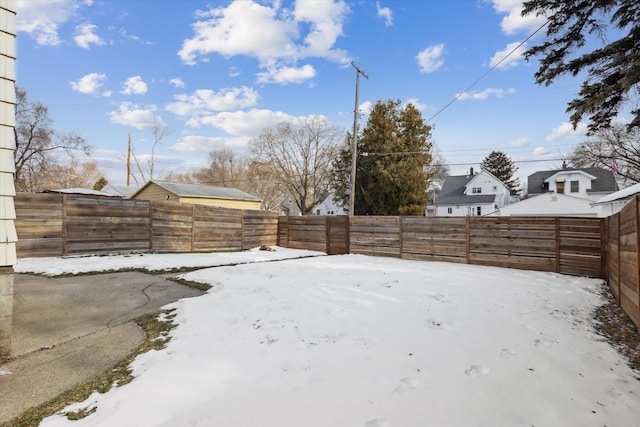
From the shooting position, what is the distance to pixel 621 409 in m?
2.00

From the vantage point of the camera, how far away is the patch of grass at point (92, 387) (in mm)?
1899

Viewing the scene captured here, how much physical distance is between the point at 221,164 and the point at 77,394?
39.9 m

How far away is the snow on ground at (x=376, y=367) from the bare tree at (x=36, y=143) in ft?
73.2

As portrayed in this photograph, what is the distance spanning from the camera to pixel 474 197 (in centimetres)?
2933

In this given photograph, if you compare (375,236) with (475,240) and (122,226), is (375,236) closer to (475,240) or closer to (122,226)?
(475,240)

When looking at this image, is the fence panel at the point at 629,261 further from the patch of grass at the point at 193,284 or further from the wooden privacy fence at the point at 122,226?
the wooden privacy fence at the point at 122,226

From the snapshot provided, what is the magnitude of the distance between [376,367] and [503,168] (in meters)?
48.6

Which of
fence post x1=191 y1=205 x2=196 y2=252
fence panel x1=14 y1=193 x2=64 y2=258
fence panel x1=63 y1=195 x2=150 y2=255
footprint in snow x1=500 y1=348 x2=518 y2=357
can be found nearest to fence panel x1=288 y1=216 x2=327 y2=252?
fence post x1=191 y1=205 x2=196 y2=252

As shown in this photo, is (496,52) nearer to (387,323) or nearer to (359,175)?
(387,323)

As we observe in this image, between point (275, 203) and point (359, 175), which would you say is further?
point (275, 203)

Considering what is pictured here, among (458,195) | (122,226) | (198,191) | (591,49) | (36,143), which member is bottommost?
(122,226)

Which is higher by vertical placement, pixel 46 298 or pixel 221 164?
pixel 221 164

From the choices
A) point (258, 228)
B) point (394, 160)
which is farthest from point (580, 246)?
point (394, 160)

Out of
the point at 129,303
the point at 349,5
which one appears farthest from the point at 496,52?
the point at 129,303
